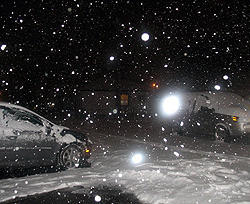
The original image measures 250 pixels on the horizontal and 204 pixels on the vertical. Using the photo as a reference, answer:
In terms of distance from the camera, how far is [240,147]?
31.9 ft

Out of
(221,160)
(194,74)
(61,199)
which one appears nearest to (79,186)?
(61,199)

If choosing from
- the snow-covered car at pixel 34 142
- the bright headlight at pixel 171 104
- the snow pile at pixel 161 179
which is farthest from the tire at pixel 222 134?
the snow-covered car at pixel 34 142

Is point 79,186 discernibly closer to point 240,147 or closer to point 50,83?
point 240,147

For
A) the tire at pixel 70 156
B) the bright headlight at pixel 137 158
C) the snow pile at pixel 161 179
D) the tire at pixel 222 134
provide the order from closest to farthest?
the snow pile at pixel 161 179 → the tire at pixel 70 156 → the bright headlight at pixel 137 158 → the tire at pixel 222 134

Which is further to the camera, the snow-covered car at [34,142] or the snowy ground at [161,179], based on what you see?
the snow-covered car at [34,142]

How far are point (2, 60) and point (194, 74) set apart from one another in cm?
2355

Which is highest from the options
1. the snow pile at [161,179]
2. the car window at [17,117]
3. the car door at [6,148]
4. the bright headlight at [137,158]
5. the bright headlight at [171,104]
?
the bright headlight at [171,104]

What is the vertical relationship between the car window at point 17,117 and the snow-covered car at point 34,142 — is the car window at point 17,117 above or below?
above

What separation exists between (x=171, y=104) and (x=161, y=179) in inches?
298

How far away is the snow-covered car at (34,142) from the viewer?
6059 mm

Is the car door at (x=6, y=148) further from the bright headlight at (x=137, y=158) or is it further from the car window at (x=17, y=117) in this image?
the bright headlight at (x=137, y=158)

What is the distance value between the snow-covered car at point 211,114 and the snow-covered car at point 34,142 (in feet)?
19.7

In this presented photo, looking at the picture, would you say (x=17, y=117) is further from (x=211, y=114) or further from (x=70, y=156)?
(x=211, y=114)

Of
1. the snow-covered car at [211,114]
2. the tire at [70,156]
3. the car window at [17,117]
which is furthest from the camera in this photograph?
the snow-covered car at [211,114]
